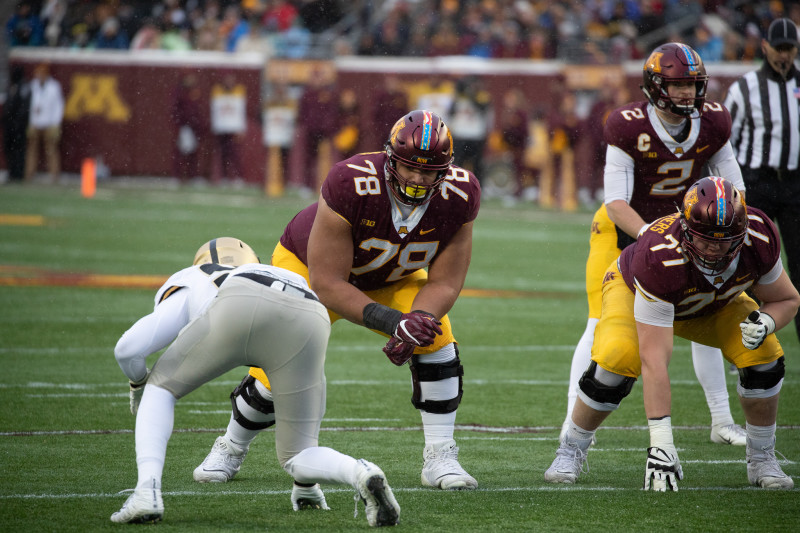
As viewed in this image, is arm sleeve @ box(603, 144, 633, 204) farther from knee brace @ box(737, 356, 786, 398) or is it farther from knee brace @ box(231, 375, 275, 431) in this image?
knee brace @ box(231, 375, 275, 431)

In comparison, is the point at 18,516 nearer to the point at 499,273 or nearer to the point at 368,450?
the point at 368,450

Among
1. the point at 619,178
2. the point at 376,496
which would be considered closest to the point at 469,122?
the point at 619,178

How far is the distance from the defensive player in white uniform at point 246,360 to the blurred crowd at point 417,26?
61.3ft

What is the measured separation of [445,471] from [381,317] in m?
0.69

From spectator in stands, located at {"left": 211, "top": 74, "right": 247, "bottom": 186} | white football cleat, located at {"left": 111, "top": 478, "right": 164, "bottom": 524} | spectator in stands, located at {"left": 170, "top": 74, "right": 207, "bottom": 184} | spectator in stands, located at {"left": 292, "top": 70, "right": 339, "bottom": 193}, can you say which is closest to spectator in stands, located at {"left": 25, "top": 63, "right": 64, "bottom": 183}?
spectator in stands, located at {"left": 170, "top": 74, "right": 207, "bottom": 184}

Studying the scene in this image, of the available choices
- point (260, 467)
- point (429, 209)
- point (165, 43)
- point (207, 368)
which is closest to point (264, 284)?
point (207, 368)

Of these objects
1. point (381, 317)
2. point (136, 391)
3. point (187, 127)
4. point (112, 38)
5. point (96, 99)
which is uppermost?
point (381, 317)

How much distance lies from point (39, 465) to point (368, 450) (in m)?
1.46

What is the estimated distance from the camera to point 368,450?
544cm

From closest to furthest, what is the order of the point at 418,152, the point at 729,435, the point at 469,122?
the point at 418,152, the point at 729,435, the point at 469,122

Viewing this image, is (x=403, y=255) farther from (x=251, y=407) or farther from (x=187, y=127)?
(x=187, y=127)

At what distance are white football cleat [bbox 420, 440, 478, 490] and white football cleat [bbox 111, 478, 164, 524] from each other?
127 centimetres

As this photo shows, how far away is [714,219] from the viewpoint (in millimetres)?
4332

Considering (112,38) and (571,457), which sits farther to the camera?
(112,38)
